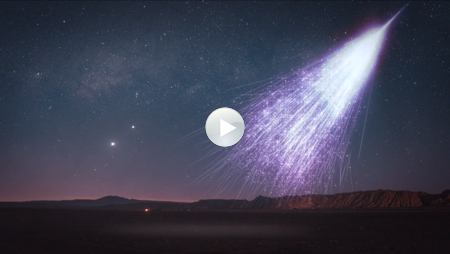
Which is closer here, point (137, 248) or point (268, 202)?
point (137, 248)

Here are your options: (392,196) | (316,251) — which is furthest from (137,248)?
(392,196)

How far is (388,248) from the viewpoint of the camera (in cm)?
1859

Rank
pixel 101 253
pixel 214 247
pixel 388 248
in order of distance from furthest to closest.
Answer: pixel 214 247, pixel 388 248, pixel 101 253

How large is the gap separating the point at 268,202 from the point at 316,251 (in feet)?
584

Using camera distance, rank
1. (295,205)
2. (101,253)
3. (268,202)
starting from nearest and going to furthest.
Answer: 1. (101,253)
2. (295,205)
3. (268,202)

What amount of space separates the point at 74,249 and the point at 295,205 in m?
157

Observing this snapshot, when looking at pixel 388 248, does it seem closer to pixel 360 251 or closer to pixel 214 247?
pixel 360 251

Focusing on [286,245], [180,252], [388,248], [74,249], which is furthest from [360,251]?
[74,249]

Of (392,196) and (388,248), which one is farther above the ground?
(392,196)

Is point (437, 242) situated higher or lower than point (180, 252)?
higher

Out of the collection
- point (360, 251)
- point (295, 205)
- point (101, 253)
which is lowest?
point (101, 253)

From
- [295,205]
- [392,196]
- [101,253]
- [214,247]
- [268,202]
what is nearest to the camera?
[101,253]

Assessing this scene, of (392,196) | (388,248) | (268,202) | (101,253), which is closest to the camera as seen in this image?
(101,253)

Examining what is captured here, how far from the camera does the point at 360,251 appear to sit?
57.8ft
